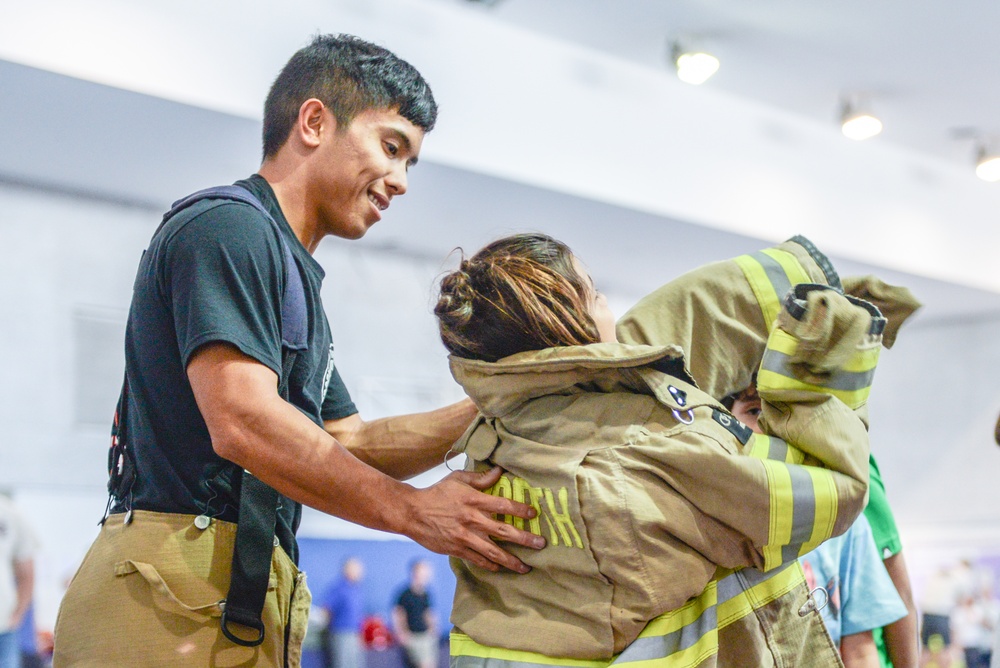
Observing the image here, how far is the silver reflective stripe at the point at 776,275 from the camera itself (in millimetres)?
1383

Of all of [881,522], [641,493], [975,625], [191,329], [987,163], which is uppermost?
[987,163]

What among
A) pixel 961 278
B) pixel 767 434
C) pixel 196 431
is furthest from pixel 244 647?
pixel 961 278

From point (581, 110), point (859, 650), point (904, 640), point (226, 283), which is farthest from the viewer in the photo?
point (581, 110)

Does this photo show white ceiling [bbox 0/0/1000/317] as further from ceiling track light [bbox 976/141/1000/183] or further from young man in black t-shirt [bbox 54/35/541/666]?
young man in black t-shirt [bbox 54/35/541/666]

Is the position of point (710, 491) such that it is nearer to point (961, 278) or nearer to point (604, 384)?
point (604, 384)

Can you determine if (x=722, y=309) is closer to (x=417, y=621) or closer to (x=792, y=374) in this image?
(x=792, y=374)

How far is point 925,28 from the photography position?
13.8 ft

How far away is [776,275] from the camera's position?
4.57ft

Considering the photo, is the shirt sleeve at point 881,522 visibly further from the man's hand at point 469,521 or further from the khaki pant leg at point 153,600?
the khaki pant leg at point 153,600

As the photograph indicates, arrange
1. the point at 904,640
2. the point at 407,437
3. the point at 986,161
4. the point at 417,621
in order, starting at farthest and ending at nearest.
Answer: the point at 986,161 → the point at 417,621 → the point at 904,640 → the point at 407,437

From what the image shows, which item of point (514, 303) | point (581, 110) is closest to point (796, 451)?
point (514, 303)

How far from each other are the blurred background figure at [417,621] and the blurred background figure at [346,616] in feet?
0.70

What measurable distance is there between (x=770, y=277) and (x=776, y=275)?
0.01 m

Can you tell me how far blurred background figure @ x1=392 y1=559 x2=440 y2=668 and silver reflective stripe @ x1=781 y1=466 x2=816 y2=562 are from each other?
3.88 meters
